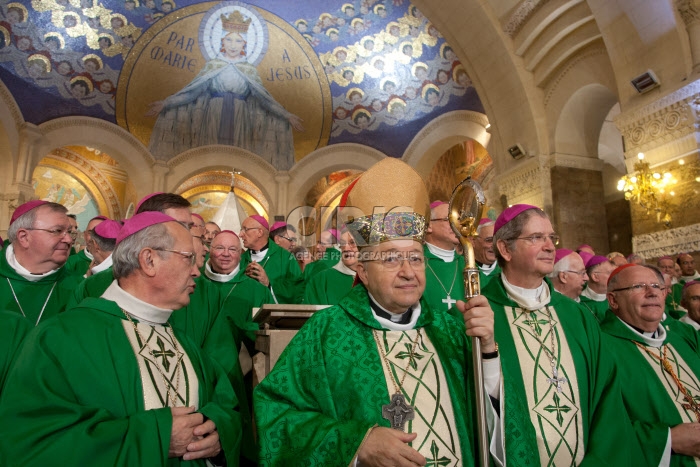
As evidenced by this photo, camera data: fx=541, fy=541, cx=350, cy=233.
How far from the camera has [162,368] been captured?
2189 millimetres

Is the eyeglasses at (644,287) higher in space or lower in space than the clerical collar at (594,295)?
lower

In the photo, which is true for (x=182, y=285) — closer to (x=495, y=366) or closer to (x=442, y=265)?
(x=495, y=366)

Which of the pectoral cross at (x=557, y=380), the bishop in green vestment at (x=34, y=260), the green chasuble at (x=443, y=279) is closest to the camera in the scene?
the pectoral cross at (x=557, y=380)

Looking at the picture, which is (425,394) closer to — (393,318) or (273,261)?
(393,318)

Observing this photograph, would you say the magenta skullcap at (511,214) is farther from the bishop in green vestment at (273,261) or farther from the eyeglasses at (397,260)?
the bishop in green vestment at (273,261)

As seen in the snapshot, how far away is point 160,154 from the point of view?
1630cm

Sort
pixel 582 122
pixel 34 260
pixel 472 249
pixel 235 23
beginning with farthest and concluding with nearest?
pixel 235 23, pixel 582 122, pixel 34 260, pixel 472 249

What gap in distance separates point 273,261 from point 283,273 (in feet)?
0.59

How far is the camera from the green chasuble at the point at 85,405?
174 cm

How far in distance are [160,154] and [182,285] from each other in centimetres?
1512

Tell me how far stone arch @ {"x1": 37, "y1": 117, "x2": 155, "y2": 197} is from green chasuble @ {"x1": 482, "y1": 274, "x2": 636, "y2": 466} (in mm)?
14312

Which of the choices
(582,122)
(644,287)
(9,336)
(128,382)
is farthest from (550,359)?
(582,122)

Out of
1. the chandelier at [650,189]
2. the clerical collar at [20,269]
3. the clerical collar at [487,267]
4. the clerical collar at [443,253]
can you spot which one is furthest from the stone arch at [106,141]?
the clerical collar at [487,267]

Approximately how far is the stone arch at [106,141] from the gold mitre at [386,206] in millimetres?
13898
